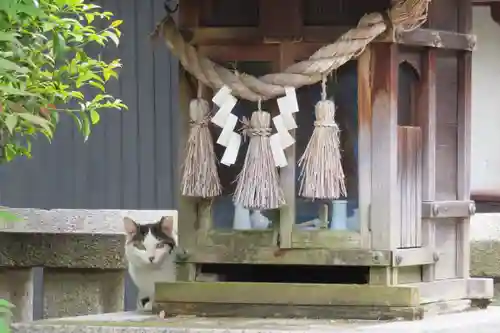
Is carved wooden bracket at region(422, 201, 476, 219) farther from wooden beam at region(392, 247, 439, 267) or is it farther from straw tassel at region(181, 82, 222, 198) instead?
straw tassel at region(181, 82, 222, 198)

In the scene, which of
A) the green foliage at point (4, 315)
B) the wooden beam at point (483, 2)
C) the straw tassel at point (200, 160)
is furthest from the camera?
the wooden beam at point (483, 2)

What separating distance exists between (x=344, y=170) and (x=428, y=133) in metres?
0.26

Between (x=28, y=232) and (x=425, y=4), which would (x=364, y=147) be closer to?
(x=425, y=4)

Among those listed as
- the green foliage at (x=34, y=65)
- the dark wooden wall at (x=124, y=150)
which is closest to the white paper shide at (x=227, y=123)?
the green foliage at (x=34, y=65)

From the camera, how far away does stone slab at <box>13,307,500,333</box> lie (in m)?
2.56

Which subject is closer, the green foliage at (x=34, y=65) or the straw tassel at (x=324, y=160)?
the green foliage at (x=34, y=65)

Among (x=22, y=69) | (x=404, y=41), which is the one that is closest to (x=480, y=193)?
(x=404, y=41)

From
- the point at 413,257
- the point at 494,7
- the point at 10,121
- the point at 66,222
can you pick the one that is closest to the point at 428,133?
the point at 413,257

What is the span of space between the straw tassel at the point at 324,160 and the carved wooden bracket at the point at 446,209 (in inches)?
10.8

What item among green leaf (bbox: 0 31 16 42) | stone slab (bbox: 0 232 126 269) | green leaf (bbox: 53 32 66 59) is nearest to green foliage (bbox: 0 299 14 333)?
green leaf (bbox: 0 31 16 42)

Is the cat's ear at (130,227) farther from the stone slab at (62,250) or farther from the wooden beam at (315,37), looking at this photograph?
the wooden beam at (315,37)

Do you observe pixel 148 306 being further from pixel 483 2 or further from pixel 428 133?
pixel 483 2

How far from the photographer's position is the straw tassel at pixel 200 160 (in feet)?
9.44

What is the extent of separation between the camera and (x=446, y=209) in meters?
3.01
